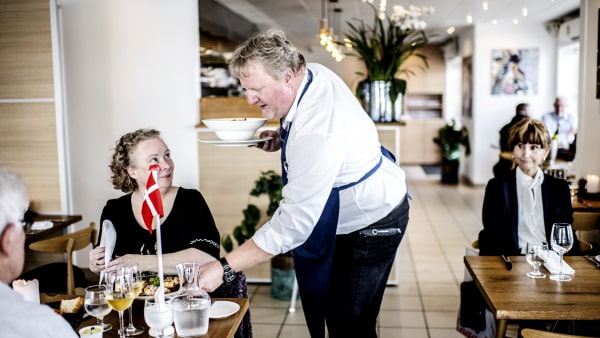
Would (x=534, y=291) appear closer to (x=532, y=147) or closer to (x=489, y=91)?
(x=532, y=147)

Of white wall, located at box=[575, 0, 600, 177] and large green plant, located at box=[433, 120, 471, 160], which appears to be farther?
large green plant, located at box=[433, 120, 471, 160]

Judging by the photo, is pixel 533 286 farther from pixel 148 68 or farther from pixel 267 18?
pixel 267 18

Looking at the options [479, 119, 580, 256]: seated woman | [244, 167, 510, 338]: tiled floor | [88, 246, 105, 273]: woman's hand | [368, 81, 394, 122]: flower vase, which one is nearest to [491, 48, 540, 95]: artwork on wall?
[244, 167, 510, 338]: tiled floor

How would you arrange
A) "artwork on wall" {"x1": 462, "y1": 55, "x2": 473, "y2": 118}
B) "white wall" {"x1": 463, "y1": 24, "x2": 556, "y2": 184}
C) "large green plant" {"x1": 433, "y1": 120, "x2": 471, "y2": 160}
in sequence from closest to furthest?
1. "white wall" {"x1": 463, "y1": 24, "x2": 556, "y2": 184}
2. "artwork on wall" {"x1": 462, "y1": 55, "x2": 473, "y2": 118}
3. "large green plant" {"x1": 433, "y1": 120, "x2": 471, "y2": 160}

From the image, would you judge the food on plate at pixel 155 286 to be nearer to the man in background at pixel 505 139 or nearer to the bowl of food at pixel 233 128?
the bowl of food at pixel 233 128

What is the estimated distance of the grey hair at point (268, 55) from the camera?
204cm

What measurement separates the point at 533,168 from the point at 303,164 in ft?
5.77

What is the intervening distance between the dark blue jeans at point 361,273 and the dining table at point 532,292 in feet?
1.37

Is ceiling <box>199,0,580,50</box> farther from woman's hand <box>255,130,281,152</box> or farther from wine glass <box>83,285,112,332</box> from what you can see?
wine glass <box>83,285,112,332</box>

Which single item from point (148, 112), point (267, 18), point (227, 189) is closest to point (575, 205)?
point (227, 189)

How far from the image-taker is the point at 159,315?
1791 mm

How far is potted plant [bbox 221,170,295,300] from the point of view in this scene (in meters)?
4.45

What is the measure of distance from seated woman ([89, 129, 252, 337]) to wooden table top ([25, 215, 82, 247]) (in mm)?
1206

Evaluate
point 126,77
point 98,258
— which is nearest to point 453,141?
point 126,77
